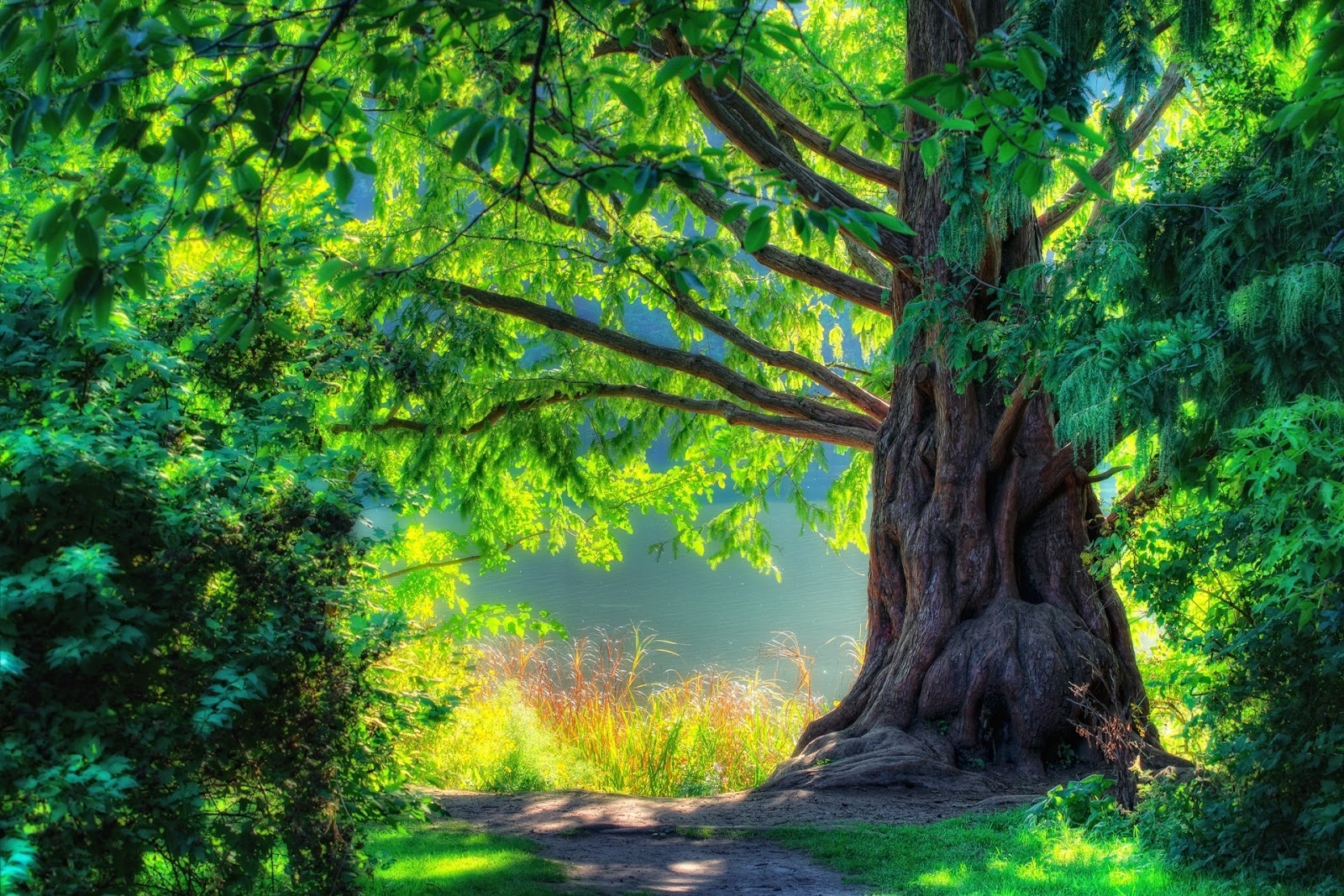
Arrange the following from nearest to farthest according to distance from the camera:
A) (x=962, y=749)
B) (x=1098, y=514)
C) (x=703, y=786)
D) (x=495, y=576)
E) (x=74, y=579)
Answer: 1. (x=74, y=579)
2. (x=962, y=749)
3. (x=1098, y=514)
4. (x=703, y=786)
5. (x=495, y=576)

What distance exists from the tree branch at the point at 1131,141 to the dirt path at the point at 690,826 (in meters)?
4.07

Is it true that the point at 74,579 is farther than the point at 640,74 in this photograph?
No

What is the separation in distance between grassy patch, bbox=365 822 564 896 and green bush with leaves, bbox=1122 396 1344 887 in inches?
101

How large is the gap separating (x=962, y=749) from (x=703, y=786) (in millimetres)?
2413

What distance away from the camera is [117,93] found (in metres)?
2.29

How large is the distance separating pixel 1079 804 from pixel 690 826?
1937mm

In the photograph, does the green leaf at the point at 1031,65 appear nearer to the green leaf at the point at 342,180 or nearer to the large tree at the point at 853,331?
the green leaf at the point at 342,180

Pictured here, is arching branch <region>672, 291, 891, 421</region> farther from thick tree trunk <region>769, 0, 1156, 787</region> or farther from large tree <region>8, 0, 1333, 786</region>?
thick tree trunk <region>769, 0, 1156, 787</region>

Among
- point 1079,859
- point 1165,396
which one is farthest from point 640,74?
point 1079,859

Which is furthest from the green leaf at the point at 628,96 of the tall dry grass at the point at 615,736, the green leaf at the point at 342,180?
the tall dry grass at the point at 615,736

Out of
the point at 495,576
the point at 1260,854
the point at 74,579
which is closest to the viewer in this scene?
the point at 74,579

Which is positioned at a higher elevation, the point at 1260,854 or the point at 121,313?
the point at 121,313

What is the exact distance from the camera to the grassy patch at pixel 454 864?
421 cm

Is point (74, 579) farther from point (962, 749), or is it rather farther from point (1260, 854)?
point (962, 749)
